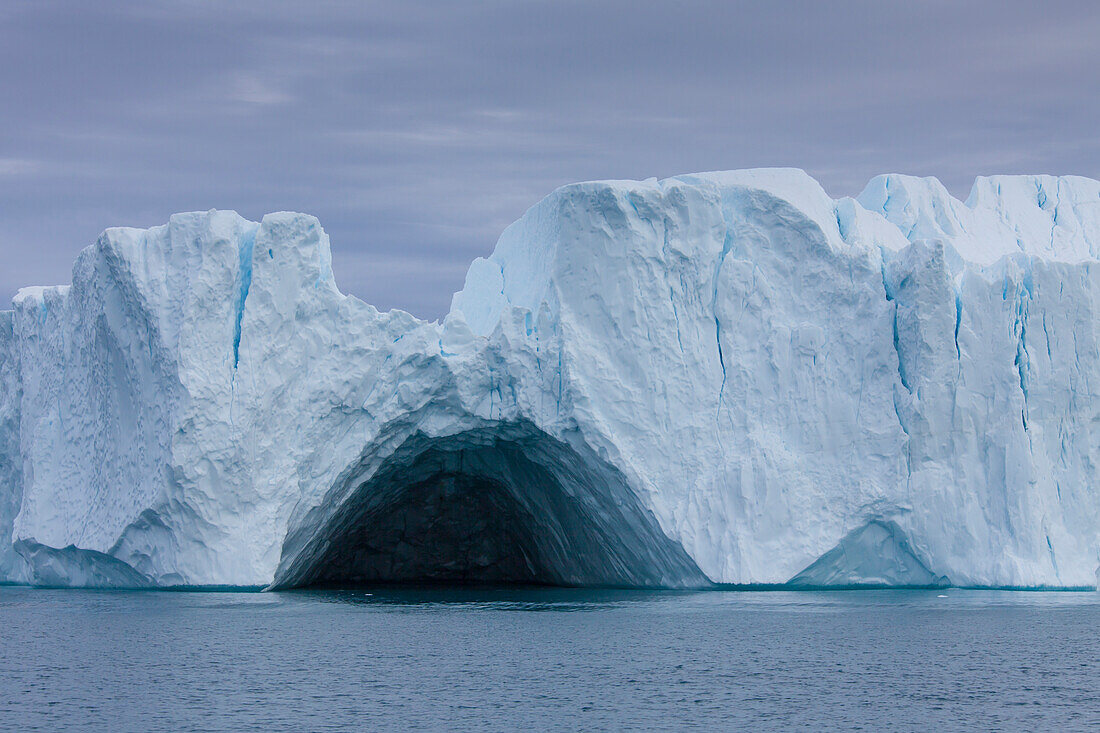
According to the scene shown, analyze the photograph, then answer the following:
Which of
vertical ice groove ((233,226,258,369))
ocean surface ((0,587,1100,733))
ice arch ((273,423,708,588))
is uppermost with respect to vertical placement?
vertical ice groove ((233,226,258,369))

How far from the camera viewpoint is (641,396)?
20.4 m

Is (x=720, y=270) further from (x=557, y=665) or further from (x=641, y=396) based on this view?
(x=557, y=665)

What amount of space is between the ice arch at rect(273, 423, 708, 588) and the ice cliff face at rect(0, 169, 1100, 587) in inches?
5.7

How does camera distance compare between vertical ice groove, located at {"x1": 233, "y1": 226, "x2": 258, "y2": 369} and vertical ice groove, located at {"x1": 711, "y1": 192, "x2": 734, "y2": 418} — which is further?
vertical ice groove, located at {"x1": 711, "y1": 192, "x2": 734, "y2": 418}

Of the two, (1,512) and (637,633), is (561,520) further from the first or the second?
(1,512)

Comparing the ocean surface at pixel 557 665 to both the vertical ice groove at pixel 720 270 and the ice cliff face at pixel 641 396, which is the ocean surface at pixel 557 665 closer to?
the ice cliff face at pixel 641 396

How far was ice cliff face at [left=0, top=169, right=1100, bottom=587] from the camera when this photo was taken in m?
19.7

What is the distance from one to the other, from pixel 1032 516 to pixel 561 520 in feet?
27.1

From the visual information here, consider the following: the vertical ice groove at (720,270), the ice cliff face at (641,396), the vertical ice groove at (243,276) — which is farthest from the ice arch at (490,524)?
the vertical ice groove at (243,276)

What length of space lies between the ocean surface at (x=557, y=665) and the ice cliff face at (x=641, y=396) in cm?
103

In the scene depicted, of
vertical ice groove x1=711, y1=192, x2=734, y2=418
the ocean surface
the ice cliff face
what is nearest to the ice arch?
the ice cliff face

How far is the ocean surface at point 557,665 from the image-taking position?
11.2 metres

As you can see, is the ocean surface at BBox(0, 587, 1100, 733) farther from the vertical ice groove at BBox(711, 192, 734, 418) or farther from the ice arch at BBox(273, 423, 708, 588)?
the vertical ice groove at BBox(711, 192, 734, 418)

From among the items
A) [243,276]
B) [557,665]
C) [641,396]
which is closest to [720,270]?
[641,396]
